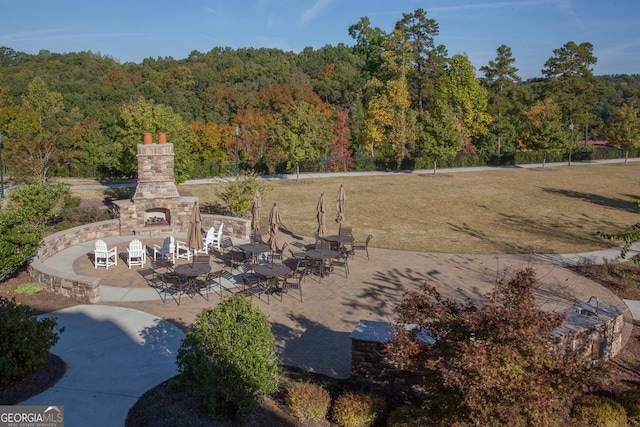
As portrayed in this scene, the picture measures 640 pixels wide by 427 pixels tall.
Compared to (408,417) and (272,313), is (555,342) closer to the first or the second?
(408,417)

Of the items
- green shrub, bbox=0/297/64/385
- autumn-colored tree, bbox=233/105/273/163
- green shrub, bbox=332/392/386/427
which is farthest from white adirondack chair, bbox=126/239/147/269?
autumn-colored tree, bbox=233/105/273/163

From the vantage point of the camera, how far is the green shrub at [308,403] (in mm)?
7250

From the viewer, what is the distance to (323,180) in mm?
36875

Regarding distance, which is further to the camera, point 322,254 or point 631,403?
→ point 322,254

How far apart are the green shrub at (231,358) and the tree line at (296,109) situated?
17709 millimetres

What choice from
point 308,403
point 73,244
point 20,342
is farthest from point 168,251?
point 308,403

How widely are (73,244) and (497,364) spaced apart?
1545cm

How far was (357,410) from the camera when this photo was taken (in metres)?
7.14

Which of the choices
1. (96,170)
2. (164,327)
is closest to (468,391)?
(164,327)

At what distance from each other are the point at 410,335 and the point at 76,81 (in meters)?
59.8

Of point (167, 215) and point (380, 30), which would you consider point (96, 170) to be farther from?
point (380, 30)

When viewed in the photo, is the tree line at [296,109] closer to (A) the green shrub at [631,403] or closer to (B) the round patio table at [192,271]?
(B) the round patio table at [192,271]

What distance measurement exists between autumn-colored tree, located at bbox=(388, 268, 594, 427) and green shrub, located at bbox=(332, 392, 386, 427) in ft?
3.72

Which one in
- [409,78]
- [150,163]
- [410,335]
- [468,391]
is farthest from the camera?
[409,78]
